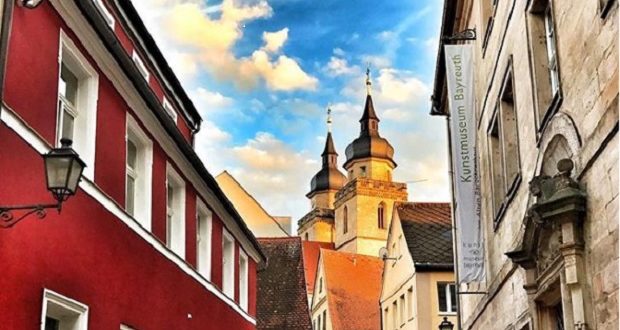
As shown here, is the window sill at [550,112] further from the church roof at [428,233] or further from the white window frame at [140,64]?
the church roof at [428,233]

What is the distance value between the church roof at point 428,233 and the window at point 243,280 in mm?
11353

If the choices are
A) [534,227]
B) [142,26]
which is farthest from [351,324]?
[534,227]

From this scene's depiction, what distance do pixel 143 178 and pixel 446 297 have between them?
873 inches

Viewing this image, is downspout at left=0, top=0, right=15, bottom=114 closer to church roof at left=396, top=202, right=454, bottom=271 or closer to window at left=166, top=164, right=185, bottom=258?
window at left=166, top=164, right=185, bottom=258

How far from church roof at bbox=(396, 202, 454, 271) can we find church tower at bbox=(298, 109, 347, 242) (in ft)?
239

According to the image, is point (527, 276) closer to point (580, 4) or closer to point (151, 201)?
point (580, 4)

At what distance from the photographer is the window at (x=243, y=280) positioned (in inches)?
924

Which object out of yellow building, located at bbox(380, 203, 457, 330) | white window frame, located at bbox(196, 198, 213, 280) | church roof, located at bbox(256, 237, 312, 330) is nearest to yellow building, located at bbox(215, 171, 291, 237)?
church roof, located at bbox(256, 237, 312, 330)

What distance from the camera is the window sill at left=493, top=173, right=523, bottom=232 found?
1234cm

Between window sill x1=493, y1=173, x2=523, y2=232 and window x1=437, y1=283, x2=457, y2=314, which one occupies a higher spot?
window x1=437, y1=283, x2=457, y2=314

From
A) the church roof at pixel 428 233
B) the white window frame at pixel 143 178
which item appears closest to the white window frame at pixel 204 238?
the white window frame at pixel 143 178

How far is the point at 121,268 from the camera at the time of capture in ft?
39.7

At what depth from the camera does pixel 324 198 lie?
382 ft

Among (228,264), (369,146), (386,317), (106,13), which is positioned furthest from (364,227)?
(106,13)
